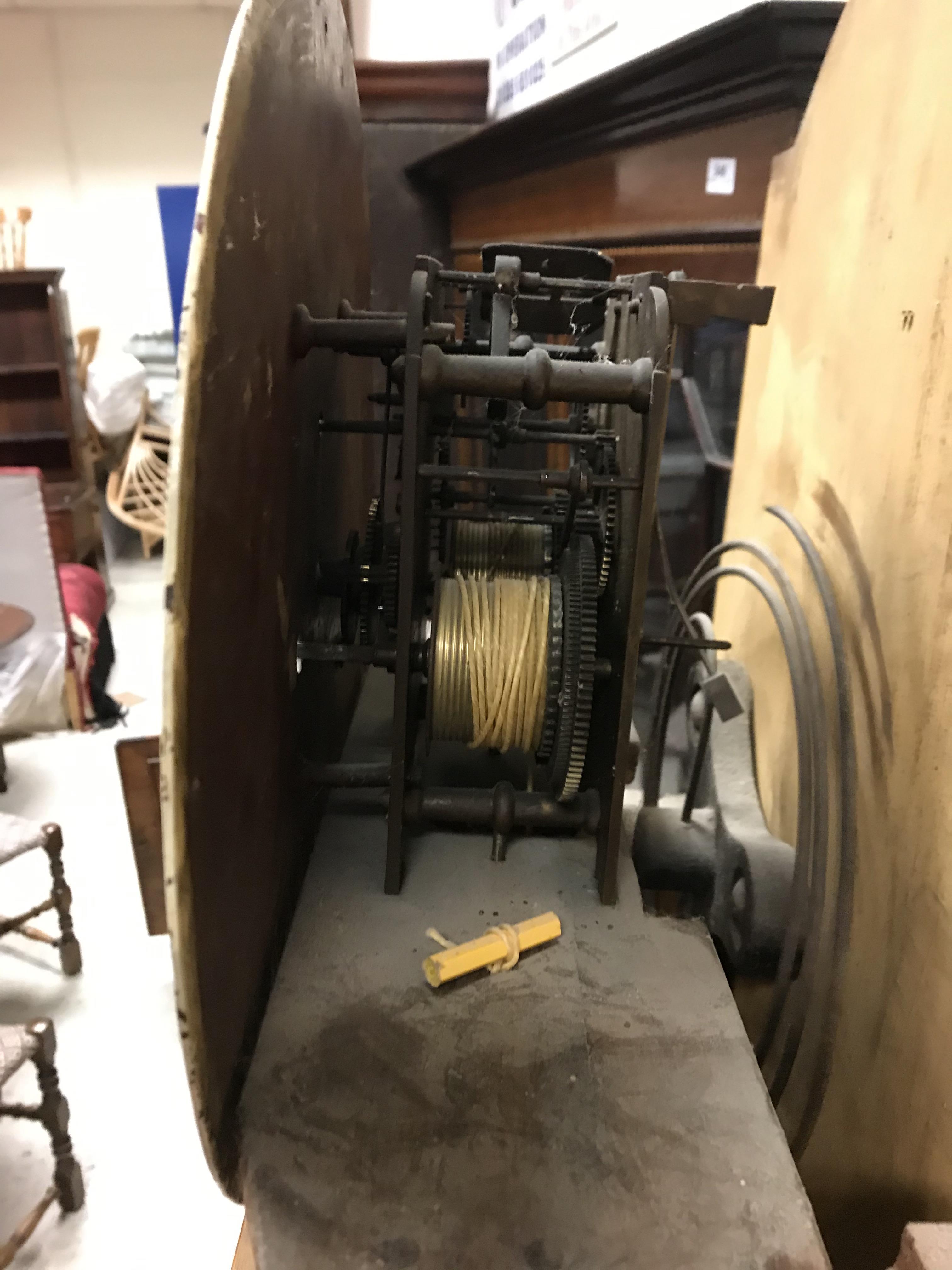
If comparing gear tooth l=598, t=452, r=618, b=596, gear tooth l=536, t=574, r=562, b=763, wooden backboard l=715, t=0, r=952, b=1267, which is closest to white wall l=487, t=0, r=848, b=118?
wooden backboard l=715, t=0, r=952, b=1267

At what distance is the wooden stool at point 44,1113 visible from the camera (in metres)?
1.41

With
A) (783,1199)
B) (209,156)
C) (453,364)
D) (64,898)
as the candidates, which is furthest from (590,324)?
(64,898)

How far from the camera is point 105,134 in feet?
16.1

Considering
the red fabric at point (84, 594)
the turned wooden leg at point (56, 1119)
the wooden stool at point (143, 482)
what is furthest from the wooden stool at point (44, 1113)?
the wooden stool at point (143, 482)

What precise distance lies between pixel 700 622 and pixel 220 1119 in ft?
3.84

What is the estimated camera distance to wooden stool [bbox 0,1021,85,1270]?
4.64 ft

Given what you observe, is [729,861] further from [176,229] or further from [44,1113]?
[176,229]

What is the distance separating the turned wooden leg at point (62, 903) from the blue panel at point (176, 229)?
12.5 ft

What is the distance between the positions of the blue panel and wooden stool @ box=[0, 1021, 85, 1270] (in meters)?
4.38

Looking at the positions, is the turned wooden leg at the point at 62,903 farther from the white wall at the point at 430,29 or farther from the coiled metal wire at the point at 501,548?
the white wall at the point at 430,29

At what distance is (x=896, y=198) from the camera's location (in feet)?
3.63

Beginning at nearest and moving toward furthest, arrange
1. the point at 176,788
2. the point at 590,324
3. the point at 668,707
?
1. the point at 176,788
2. the point at 590,324
3. the point at 668,707

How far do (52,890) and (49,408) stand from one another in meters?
3.10

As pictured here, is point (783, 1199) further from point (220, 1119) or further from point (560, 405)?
point (560, 405)
